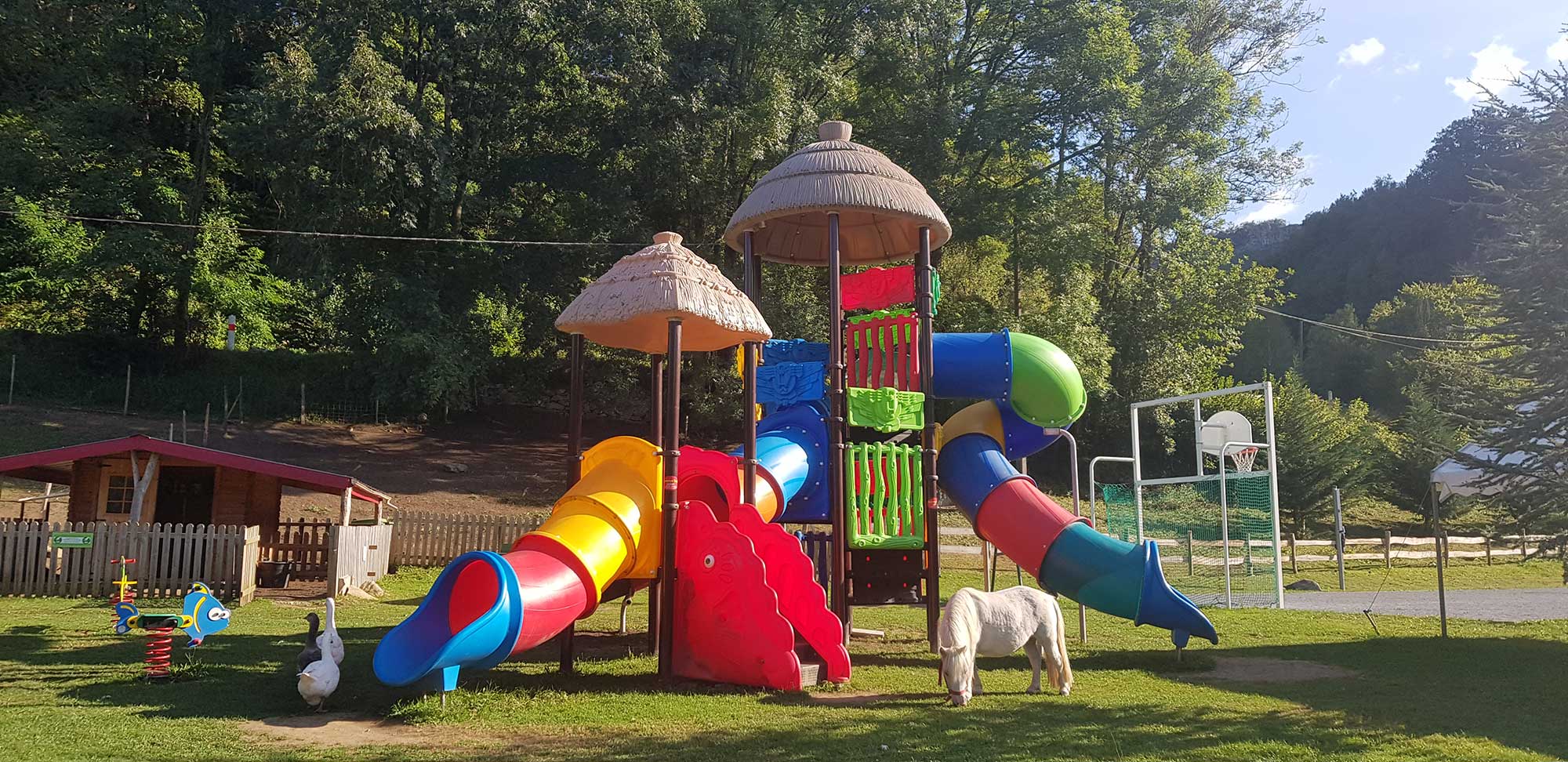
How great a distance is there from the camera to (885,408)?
11.3 m

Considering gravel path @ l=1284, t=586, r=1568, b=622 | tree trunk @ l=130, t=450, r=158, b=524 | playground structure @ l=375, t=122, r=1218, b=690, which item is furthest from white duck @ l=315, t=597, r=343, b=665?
gravel path @ l=1284, t=586, r=1568, b=622

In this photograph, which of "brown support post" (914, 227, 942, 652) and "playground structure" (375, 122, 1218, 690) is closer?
"playground structure" (375, 122, 1218, 690)

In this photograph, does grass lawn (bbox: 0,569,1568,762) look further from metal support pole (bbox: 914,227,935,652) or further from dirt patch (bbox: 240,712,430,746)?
metal support pole (bbox: 914,227,935,652)

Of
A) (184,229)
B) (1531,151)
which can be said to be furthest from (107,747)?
(184,229)

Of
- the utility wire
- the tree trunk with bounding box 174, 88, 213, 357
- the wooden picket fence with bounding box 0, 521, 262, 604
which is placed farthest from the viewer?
the tree trunk with bounding box 174, 88, 213, 357

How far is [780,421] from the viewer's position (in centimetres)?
1227

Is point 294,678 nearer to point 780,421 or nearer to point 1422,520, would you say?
point 780,421

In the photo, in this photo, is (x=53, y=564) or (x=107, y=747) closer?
(x=107, y=747)

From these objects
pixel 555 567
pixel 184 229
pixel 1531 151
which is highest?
pixel 184 229

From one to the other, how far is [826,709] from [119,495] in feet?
51.2

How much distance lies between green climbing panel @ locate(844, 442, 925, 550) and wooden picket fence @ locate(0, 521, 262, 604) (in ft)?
32.5

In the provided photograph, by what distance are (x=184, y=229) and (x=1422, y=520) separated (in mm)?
44816

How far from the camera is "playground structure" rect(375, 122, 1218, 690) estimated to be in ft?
28.5

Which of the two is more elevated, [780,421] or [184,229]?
[184,229]
